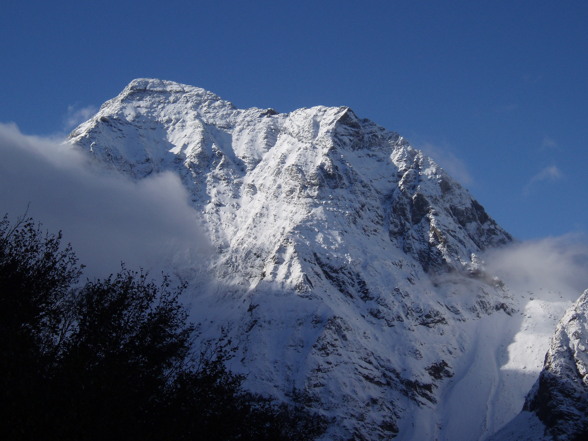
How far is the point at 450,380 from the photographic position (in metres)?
142

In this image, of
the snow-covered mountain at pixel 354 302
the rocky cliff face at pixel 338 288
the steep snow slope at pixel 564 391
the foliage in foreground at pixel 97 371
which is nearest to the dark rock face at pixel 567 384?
the steep snow slope at pixel 564 391

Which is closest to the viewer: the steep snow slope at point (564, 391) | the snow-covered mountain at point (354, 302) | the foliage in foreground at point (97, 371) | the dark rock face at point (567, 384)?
the foliage in foreground at point (97, 371)

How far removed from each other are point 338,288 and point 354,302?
5.17 meters

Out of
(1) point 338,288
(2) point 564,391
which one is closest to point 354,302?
(1) point 338,288

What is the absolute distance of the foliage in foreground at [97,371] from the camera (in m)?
25.5

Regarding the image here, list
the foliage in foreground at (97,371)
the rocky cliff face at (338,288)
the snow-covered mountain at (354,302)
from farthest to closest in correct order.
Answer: the rocky cliff face at (338,288) → the snow-covered mountain at (354,302) → the foliage in foreground at (97,371)

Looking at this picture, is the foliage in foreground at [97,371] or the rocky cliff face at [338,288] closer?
the foliage in foreground at [97,371]

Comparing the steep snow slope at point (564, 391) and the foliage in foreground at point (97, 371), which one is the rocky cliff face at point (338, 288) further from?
the foliage in foreground at point (97, 371)

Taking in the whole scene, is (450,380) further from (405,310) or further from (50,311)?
(50,311)

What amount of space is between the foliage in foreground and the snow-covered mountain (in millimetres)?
67828

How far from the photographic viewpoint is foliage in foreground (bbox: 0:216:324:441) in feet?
83.6

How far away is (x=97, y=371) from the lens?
29.7 meters

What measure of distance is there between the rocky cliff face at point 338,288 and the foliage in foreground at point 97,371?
76.4 metres

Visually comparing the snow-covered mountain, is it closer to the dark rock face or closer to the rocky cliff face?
the rocky cliff face
